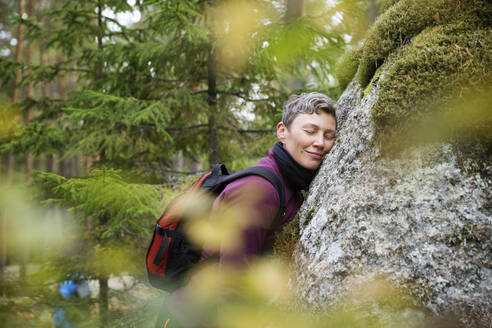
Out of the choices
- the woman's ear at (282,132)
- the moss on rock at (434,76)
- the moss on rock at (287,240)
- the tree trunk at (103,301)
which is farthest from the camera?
the tree trunk at (103,301)

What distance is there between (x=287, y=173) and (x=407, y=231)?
0.92 m

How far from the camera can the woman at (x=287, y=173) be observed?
195cm

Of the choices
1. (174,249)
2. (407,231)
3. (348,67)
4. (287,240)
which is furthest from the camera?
(348,67)

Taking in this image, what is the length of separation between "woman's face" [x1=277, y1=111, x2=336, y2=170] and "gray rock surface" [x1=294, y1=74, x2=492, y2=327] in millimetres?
370

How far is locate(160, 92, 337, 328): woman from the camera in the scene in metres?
1.95

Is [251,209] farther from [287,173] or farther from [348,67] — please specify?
[348,67]

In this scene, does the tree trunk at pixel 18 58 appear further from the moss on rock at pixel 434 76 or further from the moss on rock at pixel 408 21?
the moss on rock at pixel 434 76

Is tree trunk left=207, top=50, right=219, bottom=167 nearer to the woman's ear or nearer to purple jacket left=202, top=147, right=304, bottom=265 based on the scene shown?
the woman's ear

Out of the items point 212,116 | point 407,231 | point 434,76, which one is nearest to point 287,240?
point 407,231

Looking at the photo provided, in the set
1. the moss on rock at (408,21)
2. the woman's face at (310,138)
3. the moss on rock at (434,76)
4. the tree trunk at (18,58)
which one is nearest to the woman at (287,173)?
the woman's face at (310,138)

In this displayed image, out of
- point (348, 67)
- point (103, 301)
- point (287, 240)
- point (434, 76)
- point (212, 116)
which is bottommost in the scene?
point (103, 301)

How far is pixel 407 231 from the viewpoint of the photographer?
1.59 metres

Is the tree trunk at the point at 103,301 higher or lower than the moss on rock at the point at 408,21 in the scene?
lower

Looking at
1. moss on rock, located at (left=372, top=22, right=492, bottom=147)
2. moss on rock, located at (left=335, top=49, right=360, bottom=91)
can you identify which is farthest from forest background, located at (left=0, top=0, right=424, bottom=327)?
moss on rock, located at (left=372, top=22, right=492, bottom=147)
